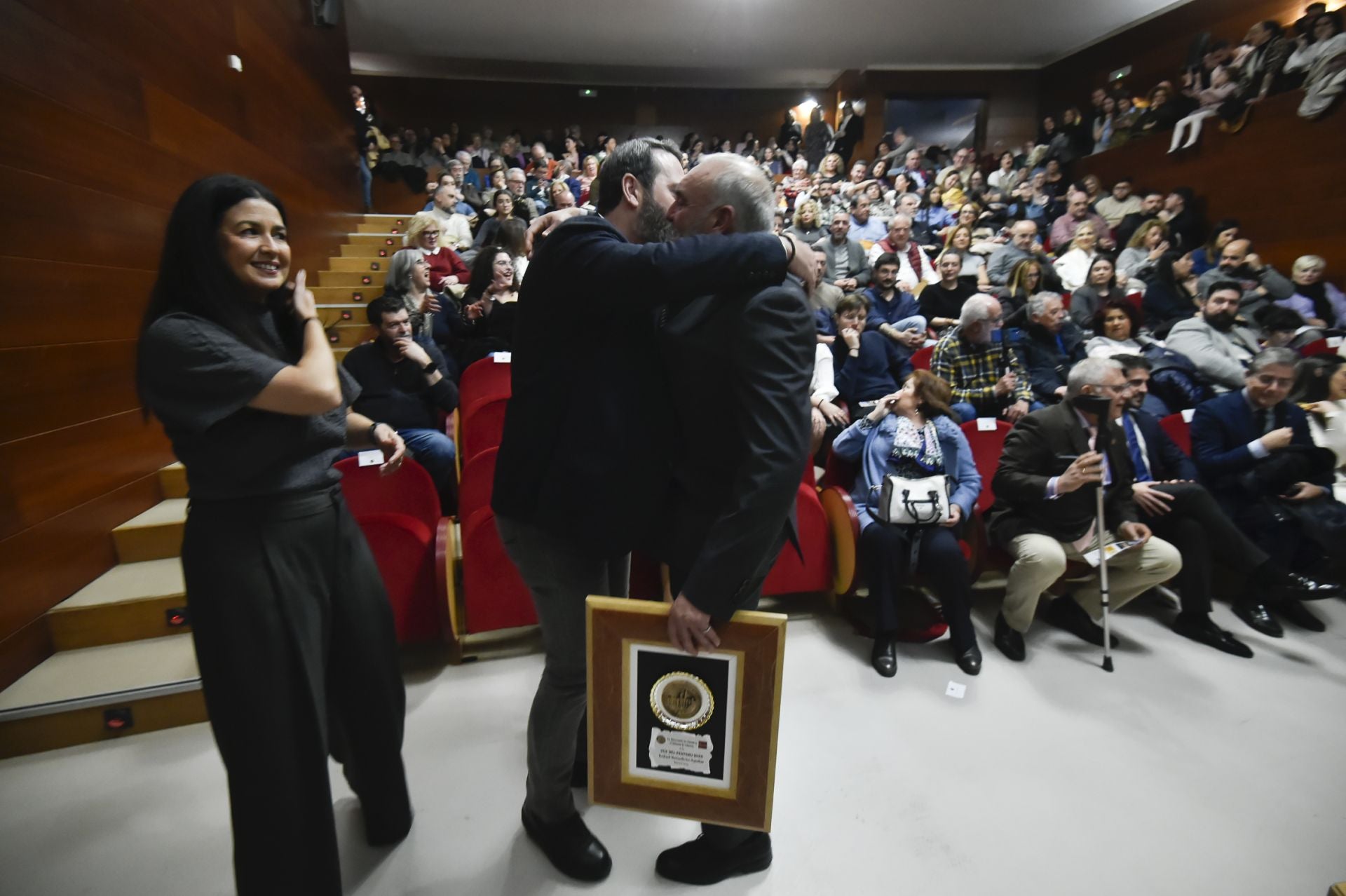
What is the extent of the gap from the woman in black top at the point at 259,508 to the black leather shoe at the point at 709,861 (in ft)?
2.03

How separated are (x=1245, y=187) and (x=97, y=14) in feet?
27.0

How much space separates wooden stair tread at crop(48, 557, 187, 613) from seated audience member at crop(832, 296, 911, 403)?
283 centimetres

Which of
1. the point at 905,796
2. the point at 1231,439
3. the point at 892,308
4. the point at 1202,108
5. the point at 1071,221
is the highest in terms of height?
the point at 1202,108

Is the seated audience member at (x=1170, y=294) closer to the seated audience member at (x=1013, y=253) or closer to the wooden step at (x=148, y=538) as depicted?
the seated audience member at (x=1013, y=253)

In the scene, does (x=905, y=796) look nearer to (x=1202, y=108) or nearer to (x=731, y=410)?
(x=731, y=410)

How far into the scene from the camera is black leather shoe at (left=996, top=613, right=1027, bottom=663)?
6.91 ft

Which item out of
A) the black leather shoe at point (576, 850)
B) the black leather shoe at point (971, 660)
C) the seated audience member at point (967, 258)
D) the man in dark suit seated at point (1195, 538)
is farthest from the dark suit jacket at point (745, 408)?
the seated audience member at point (967, 258)

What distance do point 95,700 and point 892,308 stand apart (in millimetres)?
3999

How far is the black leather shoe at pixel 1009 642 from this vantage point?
211 cm

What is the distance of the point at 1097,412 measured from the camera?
2174mm

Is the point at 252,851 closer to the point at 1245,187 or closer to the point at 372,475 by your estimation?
the point at 372,475

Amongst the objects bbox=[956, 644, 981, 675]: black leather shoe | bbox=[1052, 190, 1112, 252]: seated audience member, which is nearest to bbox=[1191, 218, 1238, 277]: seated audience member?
bbox=[1052, 190, 1112, 252]: seated audience member

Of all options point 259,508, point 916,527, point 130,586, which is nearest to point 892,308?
point 916,527

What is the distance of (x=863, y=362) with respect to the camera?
10.6 feet
